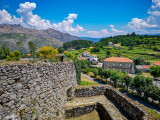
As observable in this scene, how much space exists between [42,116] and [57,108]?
145 cm

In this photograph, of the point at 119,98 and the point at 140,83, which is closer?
the point at 119,98

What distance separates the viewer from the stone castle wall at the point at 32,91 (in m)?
3.64

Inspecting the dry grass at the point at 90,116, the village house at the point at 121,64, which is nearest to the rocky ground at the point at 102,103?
the dry grass at the point at 90,116

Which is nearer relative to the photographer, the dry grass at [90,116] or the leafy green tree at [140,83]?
the dry grass at [90,116]

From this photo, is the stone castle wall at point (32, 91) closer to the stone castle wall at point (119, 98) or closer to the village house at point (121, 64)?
the stone castle wall at point (119, 98)

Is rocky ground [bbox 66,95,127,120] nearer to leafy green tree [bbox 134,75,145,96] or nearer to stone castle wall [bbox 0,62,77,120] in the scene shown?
stone castle wall [bbox 0,62,77,120]

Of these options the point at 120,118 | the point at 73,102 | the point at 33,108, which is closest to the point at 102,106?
the point at 120,118

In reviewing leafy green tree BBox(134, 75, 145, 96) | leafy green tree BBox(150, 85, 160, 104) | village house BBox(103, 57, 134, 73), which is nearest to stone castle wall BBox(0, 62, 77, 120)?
leafy green tree BBox(150, 85, 160, 104)

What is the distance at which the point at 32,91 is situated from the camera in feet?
15.1

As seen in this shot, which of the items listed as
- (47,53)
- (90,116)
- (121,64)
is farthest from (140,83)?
(121,64)

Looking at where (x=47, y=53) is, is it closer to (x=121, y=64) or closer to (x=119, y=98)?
(x=119, y=98)

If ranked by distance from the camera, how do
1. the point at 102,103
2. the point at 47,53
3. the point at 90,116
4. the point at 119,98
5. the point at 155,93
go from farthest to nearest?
the point at 155,93
the point at 47,53
the point at 119,98
the point at 102,103
the point at 90,116

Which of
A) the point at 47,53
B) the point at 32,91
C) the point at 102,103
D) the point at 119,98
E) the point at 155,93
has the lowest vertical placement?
the point at 155,93

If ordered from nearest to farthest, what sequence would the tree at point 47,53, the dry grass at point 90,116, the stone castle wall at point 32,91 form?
the stone castle wall at point 32,91
the tree at point 47,53
the dry grass at point 90,116
